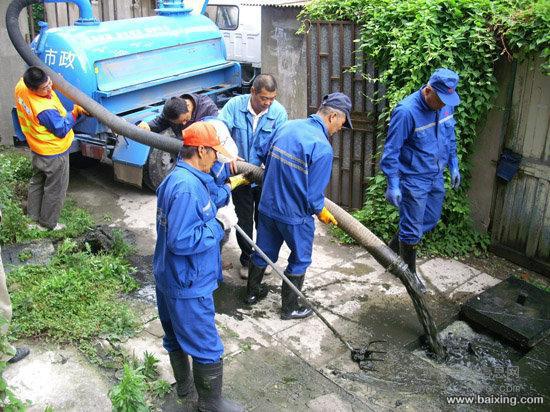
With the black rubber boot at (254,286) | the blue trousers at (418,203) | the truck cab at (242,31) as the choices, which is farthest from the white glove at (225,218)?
the truck cab at (242,31)

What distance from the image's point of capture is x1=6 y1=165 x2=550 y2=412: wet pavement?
4.02 meters

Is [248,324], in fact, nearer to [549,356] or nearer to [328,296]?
[328,296]

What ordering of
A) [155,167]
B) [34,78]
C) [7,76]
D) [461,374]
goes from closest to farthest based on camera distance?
[461,374], [34,78], [155,167], [7,76]

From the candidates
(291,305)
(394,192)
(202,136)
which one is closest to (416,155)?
(394,192)

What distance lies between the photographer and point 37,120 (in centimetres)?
597

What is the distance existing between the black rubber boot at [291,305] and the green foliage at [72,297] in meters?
1.29

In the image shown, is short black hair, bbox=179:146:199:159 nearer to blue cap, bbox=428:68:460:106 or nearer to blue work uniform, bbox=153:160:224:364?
blue work uniform, bbox=153:160:224:364

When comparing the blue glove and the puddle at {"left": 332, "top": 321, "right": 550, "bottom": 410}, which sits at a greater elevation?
the blue glove

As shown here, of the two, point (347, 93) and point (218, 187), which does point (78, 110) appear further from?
point (218, 187)

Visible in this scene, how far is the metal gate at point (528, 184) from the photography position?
221 inches

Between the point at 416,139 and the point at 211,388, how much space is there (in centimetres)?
287

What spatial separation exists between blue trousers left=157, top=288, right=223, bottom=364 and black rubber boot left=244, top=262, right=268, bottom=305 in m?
1.57

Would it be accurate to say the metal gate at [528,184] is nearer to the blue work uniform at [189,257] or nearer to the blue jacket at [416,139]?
the blue jacket at [416,139]

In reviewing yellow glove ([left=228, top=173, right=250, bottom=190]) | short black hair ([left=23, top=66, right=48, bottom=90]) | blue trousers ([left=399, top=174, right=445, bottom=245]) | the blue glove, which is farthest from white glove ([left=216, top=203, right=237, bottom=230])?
short black hair ([left=23, top=66, right=48, bottom=90])
